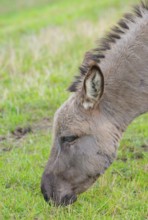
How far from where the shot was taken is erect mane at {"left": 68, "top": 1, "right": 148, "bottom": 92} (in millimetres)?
6055

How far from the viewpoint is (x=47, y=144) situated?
792 centimetres

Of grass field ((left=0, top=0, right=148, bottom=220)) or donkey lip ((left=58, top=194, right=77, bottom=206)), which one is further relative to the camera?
grass field ((left=0, top=0, right=148, bottom=220))

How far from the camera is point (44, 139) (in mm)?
8203

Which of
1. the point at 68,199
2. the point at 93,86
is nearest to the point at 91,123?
the point at 93,86

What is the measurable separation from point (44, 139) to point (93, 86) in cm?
277

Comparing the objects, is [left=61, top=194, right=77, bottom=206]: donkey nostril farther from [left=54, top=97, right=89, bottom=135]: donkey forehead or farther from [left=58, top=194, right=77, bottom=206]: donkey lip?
[left=54, top=97, right=89, bottom=135]: donkey forehead

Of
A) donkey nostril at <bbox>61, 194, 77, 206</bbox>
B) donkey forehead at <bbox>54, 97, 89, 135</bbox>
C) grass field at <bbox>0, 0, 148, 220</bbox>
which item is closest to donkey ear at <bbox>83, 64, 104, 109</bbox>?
donkey forehead at <bbox>54, 97, 89, 135</bbox>

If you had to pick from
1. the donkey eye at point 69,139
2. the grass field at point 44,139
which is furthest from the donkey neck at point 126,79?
the grass field at point 44,139

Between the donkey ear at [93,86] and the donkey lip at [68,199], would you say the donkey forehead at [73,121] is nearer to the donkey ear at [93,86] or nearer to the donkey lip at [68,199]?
the donkey ear at [93,86]

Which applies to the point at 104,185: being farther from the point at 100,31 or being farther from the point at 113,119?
the point at 100,31

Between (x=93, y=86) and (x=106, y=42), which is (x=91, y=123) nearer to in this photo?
(x=93, y=86)

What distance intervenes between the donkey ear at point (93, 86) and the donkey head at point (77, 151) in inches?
0.4

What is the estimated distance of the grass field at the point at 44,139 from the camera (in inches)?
233

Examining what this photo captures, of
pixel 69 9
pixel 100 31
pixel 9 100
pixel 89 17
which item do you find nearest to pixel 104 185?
pixel 9 100
